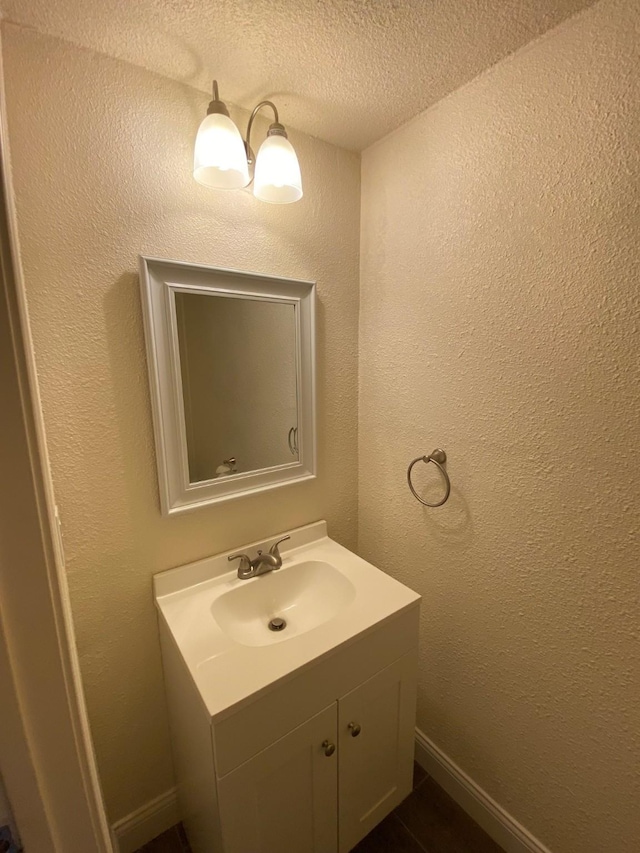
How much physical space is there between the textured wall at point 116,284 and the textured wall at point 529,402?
1.29 ft

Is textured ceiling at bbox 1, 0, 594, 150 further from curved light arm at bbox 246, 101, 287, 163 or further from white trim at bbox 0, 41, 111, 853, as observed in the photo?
white trim at bbox 0, 41, 111, 853

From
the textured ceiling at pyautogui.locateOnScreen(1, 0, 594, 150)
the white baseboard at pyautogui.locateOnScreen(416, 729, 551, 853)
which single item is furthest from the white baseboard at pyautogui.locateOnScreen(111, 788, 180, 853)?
the textured ceiling at pyautogui.locateOnScreen(1, 0, 594, 150)

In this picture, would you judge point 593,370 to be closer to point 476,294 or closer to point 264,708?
point 476,294

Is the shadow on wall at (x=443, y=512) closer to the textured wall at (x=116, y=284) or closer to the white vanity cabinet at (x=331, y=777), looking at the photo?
the white vanity cabinet at (x=331, y=777)

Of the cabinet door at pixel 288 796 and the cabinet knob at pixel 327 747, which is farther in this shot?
the cabinet knob at pixel 327 747

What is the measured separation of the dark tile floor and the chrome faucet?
2.79 ft

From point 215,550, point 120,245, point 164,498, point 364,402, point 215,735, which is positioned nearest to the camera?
point 215,735

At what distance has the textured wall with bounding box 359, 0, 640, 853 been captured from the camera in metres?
0.79

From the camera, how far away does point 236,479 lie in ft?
3.87

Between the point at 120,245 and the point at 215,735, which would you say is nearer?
the point at 215,735

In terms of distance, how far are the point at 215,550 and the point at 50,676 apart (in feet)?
2.67

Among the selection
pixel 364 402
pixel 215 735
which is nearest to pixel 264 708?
pixel 215 735

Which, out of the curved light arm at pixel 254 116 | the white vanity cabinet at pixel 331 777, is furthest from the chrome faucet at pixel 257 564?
the curved light arm at pixel 254 116

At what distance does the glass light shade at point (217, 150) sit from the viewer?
2.95ft
